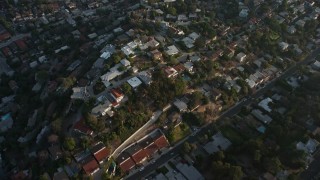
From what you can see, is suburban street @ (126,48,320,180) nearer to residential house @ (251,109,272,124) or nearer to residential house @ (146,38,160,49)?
residential house @ (251,109,272,124)

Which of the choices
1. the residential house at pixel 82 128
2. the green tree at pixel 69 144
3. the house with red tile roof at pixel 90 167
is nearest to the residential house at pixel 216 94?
the residential house at pixel 82 128

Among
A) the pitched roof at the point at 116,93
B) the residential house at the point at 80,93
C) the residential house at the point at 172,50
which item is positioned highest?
the pitched roof at the point at 116,93

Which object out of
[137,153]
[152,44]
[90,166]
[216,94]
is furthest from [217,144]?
[152,44]

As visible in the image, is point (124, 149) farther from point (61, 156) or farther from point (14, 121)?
point (14, 121)

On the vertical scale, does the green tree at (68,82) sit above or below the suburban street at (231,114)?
above

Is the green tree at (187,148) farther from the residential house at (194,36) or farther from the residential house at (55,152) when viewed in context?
the residential house at (194,36)

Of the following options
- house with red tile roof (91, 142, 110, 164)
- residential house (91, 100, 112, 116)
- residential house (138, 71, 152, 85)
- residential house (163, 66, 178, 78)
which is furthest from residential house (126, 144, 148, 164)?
Result: residential house (163, 66, 178, 78)
